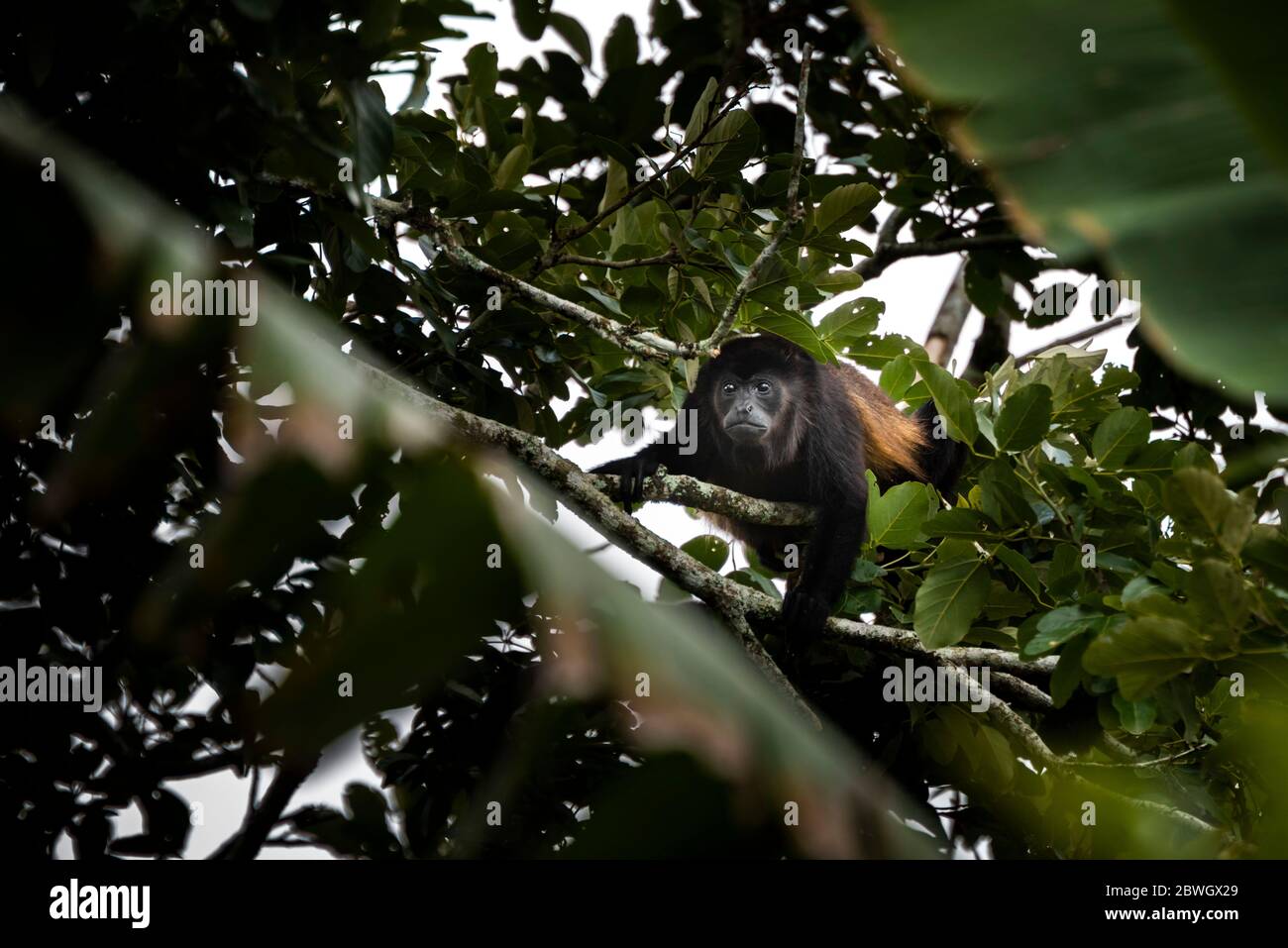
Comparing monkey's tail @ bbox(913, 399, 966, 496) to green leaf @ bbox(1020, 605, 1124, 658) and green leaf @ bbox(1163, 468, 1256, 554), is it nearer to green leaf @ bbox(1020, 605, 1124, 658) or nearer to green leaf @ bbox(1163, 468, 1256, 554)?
green leaf @ bbox(1020, 605, 1124, 658)

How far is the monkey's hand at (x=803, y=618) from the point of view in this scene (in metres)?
4.20

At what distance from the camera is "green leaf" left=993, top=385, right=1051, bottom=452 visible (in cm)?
362

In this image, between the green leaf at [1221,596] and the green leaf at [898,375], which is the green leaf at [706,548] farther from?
the green leaf at [1221,596]

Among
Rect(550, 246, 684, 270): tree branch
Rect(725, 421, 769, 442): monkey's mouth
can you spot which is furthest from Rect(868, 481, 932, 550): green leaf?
Rect(725, 421, 769, 442): monkey's mouth

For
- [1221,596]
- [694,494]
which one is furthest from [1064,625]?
[694,494]

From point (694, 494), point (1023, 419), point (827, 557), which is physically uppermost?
point (1023, 419)

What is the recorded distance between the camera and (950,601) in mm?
3576

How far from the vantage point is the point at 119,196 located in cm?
74

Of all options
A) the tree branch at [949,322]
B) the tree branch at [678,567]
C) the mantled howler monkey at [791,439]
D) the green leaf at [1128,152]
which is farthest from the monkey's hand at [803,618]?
the tree branch at [949,322]

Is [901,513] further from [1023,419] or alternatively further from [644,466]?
[644,466]

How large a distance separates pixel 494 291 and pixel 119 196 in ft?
10.7

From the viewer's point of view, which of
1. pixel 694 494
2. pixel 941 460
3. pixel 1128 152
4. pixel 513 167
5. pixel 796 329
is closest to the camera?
pixel 1128 152

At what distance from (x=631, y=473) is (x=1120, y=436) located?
1.94 meters
